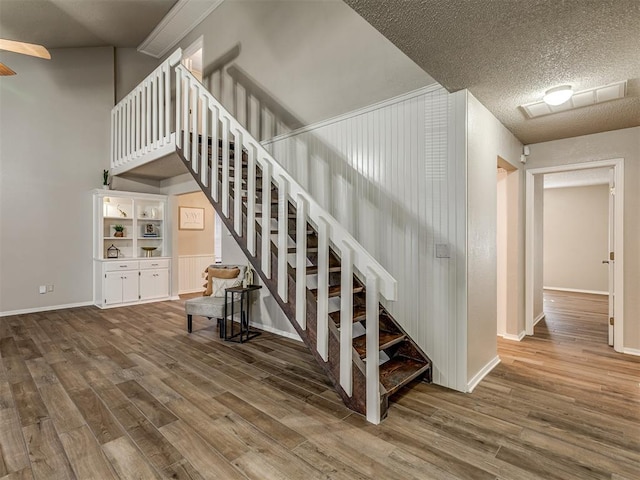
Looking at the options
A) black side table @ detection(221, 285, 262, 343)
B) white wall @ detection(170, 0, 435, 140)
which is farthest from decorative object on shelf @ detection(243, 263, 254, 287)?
white wall @ detection(170, 0, 435, 140)

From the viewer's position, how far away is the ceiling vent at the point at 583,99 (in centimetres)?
259

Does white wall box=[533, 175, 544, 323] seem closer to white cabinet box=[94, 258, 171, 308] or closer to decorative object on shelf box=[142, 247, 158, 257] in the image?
white cabinet box=[94, 258, 171, 308]

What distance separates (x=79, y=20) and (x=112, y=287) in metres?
4.43

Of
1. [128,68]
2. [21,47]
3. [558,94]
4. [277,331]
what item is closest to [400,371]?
[277,331]

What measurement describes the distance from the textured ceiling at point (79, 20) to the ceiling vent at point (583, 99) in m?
5.83

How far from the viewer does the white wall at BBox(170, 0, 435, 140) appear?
11.1 feet

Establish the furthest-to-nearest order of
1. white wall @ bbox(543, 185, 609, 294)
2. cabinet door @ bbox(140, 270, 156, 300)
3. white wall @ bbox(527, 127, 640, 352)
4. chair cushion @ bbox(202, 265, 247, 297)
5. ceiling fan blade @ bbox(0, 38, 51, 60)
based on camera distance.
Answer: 1. white wall @ bbox(543, 185, 609, 294)
2. cabinet door @ bbox(140, 270, 156, 300)
3. chair cushion @ bbox(202, 265, 247, 297)
4. white wall @ bbox(527, 127, 640, 352)
5. ceiling fan blade @ bbox(0, 38, 51, 60)

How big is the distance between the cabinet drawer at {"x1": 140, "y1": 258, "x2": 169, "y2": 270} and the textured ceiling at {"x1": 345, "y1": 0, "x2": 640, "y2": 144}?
581 cm

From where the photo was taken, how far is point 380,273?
2.15 metres

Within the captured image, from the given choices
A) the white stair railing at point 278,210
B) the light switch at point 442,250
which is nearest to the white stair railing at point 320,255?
the white stair railing at point 278,210

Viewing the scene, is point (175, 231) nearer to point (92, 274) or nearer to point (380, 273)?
point (92, 274)

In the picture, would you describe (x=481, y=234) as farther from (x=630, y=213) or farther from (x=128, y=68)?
(x=128, y=68)

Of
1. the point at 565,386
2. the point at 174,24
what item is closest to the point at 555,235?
the point at 565,386

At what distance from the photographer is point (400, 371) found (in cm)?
267
